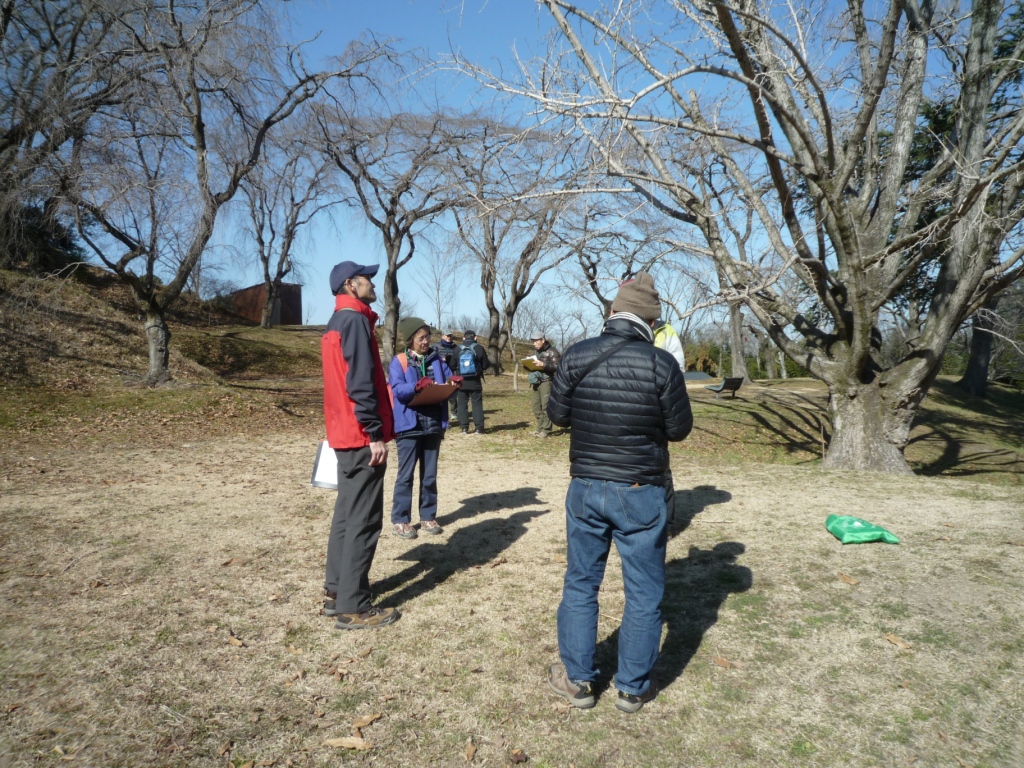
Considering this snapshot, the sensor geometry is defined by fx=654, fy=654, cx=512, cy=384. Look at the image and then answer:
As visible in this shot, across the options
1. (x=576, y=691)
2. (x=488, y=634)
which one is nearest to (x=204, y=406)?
(x=488, y=634)

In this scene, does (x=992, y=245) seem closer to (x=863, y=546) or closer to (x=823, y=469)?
(x=823, y=469)

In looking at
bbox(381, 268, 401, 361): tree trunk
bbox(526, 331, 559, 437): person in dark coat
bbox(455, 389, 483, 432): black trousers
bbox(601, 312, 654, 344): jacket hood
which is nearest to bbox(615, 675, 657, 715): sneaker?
bbox(601, 312, 654, 344): jacket hood

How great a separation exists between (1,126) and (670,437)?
56.0 ft

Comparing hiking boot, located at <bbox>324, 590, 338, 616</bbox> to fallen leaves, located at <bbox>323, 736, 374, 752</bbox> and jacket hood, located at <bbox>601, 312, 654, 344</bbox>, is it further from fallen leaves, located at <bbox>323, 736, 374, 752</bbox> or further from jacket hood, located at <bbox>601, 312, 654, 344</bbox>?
jacket hood, located at <bbox>601, 312, 654, 344</bbox>

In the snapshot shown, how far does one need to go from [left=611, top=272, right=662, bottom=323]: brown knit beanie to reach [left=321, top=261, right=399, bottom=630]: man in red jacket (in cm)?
141

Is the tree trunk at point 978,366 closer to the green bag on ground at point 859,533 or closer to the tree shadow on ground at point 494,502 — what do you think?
the green bag on ground at point 859,533

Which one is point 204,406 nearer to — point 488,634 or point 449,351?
point 449,351

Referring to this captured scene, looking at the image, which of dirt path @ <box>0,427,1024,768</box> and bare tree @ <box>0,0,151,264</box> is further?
bare tree @ <box>0,0,151,264</box>

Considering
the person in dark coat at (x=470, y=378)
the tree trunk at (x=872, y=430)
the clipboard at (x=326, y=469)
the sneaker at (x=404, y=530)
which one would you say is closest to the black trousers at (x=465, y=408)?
the person in dark coat at (x=470, y=378)

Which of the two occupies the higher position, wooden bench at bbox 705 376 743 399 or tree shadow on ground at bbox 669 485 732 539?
wooden bench at bbox 705 376 743 399

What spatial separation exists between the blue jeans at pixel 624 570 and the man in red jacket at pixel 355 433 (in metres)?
1.33

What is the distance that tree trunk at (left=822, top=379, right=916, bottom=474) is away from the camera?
930cm

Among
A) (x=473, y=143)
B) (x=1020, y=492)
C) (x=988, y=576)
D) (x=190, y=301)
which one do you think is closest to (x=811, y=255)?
(x=1020, y=492)

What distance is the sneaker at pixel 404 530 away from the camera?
5.70 meters
